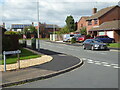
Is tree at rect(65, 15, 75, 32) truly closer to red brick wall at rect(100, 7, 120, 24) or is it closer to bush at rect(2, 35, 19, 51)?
red brick wall at rect(100, 7, 120, 24)

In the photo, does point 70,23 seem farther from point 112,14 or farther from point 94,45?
point 94,45

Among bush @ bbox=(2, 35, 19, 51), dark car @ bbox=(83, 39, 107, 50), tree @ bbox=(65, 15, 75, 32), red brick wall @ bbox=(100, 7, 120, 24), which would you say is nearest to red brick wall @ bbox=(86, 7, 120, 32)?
red brick wall @ bbox=(100, 7, 120, 24)

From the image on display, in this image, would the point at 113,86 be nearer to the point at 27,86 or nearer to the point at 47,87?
the point at 47,87

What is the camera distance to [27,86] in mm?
7801

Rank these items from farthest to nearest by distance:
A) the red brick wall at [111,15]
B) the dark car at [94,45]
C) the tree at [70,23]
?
the tree at [70,23], the red brick wall at [111,15], the dark car at [94,45]

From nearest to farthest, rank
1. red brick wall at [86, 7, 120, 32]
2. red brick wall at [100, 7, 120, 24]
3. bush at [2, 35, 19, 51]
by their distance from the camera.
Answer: bush at [2, 35, 19, 51] → red brick wall at [86, 7, 120, 32] → red brick wall at [100, 7, 120, 24]

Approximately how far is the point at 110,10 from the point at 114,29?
13739 mm

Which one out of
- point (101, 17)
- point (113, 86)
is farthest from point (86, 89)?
point (101, 17)

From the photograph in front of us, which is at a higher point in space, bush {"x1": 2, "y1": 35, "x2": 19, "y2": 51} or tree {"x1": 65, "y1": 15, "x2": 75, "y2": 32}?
tree {"x1": 65, "y1": 15, "x2": 75, "y2": 32}

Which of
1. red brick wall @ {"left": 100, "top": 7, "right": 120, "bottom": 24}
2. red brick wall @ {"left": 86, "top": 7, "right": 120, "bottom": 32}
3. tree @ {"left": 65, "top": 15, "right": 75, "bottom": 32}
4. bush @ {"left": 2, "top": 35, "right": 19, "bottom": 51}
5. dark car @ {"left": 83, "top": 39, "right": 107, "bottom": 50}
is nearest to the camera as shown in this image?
bush @ {"left": 2, "top": 35, "right": 19, "bottom": 51}

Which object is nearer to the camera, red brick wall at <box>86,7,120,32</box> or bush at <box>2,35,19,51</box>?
bush at <box>2,35,19,51</box>

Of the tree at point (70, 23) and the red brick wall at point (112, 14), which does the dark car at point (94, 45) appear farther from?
the tree at point (70, 23)

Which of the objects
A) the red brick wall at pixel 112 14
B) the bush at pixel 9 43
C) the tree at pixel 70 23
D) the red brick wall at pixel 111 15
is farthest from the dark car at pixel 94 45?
the tree at pixel 70 23

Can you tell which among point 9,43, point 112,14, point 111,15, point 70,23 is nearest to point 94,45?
point 9,43
